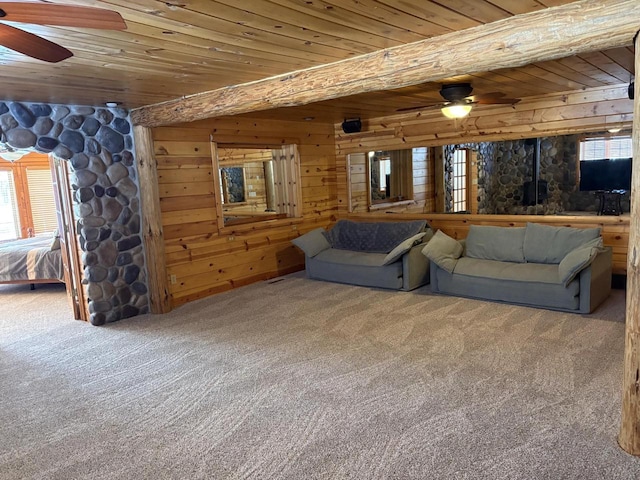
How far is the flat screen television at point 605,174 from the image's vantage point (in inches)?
259

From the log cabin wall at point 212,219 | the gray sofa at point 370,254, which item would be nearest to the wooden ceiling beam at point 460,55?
the log cabin wall at point 212,219

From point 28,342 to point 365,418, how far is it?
3359 mm

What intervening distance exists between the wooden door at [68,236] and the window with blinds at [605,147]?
646cm

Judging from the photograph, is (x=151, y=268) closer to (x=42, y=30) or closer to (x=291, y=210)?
(x=291, y=210)

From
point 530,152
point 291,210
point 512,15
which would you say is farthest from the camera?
point 530,152

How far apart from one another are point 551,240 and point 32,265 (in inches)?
250

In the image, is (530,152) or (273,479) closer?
(273,479)

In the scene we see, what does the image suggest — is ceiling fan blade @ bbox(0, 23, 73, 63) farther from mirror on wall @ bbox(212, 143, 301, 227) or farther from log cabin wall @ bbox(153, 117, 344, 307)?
mirror on wall @ bbox(212, 143, 301, 227)

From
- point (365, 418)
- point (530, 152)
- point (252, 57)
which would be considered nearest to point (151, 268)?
point (252, 57)

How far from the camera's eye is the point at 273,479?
7.33 feet

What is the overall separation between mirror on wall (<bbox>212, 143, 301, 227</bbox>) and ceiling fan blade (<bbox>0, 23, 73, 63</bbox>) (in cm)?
423

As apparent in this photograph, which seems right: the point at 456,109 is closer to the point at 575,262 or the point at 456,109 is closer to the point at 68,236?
the point at 575,262

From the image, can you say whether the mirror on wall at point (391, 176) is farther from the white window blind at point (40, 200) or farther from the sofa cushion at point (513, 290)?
the white window blind at point (40, 200)

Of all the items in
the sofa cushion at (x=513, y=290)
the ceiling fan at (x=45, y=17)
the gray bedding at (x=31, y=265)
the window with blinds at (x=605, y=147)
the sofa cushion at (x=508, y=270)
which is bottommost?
the sofa cushion at (x=513, y=290)
